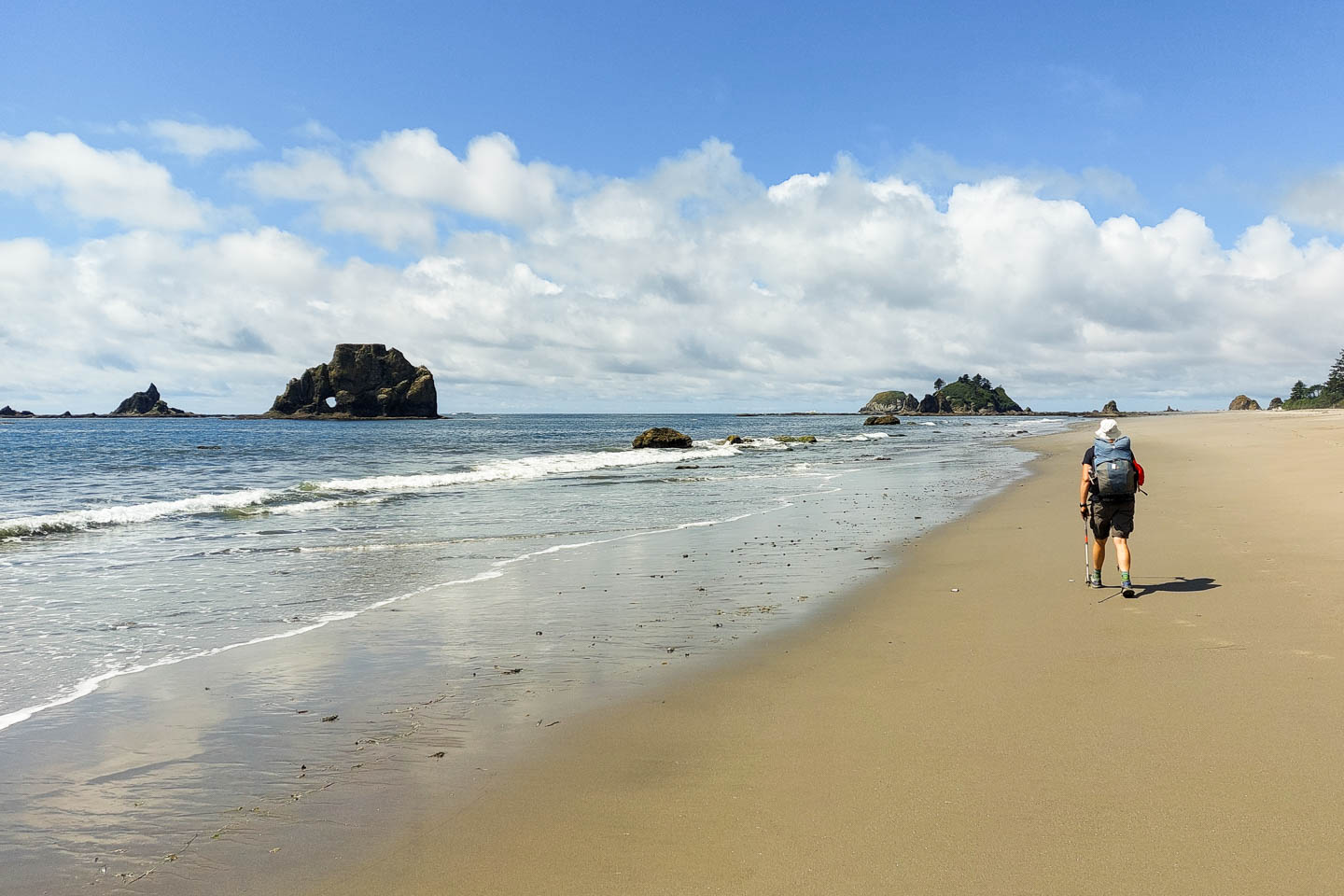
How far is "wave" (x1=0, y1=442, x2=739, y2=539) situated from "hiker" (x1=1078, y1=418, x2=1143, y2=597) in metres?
18.1

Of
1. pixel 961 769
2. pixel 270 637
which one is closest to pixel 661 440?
pixel 270 637

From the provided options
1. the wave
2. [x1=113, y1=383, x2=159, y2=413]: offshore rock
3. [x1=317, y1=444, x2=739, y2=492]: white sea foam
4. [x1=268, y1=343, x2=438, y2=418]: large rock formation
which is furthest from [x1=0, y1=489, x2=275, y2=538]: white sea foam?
[x1=113, y1=383, x2=159, y2=413]: offshore rock

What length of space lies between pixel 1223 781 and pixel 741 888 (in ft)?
9.13

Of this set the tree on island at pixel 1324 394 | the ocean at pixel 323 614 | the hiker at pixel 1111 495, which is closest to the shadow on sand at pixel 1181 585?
the hiker at pixel 1111 495

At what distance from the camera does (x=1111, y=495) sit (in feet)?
28.6

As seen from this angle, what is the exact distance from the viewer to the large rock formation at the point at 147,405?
181 meters

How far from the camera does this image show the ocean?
15.2 ft

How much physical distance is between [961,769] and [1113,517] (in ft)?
18.9

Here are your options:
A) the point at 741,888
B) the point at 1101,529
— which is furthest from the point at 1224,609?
the point at 741,888

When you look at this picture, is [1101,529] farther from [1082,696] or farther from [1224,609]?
[1082,696]

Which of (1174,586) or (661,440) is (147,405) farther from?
(1174,586)

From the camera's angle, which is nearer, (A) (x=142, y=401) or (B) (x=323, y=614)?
(B) (x=323, y=614)

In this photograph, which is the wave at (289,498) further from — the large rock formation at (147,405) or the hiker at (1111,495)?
the large rock formation at (147,405)

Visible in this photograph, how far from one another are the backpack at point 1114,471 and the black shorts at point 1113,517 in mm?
103
